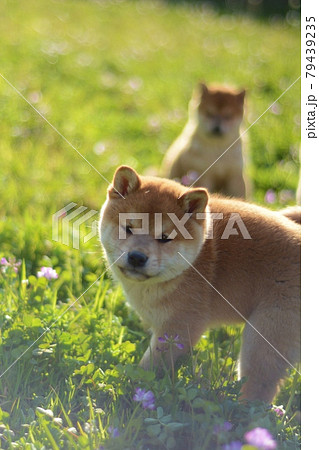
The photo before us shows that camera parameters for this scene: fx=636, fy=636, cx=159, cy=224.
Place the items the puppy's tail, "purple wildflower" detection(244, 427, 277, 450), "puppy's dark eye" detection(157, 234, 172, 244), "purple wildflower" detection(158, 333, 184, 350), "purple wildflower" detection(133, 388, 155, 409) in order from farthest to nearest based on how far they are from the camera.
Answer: the puppy's tail
"puppy's dark eye" detection(157, 234, 172, 244)
"purple wildflower" detection(158, 333, 184, 350)
"purple wildflower" detection(133, 388, 155, 409)
"purple wildflower" detection(244, 427, 277, 450)

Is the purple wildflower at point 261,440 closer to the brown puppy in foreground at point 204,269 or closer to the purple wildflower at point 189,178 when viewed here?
the brown puppy in foreground at point 204,269

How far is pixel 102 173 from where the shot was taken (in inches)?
A: 217

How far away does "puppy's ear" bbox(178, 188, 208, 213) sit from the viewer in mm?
3248

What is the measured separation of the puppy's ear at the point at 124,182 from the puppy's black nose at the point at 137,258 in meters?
0.43

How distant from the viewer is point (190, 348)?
318 centimetres

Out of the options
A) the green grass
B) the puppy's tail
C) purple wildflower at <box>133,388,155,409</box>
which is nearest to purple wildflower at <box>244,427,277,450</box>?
the green grass

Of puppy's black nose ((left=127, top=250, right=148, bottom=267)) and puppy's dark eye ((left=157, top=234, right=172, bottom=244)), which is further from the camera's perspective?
puppy's dark eye ((left=157, top=234, right=172, bottom=244))

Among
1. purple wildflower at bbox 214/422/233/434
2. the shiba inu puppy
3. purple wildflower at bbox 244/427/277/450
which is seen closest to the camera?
purple wildflower at bbox 244/427/277/450

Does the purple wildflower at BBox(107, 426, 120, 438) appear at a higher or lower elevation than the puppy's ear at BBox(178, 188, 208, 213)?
lower

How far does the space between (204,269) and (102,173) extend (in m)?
2.38

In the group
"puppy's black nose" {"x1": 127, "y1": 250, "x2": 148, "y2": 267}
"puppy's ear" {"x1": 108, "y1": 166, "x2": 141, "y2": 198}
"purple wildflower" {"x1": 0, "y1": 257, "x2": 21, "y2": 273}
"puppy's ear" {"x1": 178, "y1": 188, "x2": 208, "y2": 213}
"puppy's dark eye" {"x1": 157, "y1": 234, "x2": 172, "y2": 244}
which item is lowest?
"purple wildflower" {"x1": 0, "y1": 257, "x2": 21, "y2": 273}

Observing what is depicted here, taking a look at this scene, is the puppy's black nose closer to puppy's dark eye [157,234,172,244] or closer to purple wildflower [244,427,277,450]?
puppy's dark eye [157,234,172,244]

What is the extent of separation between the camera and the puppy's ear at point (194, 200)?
10.7 feet

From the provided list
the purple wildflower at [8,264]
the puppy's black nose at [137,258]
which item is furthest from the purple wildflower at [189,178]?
the puppy's black nose at [137,258]
